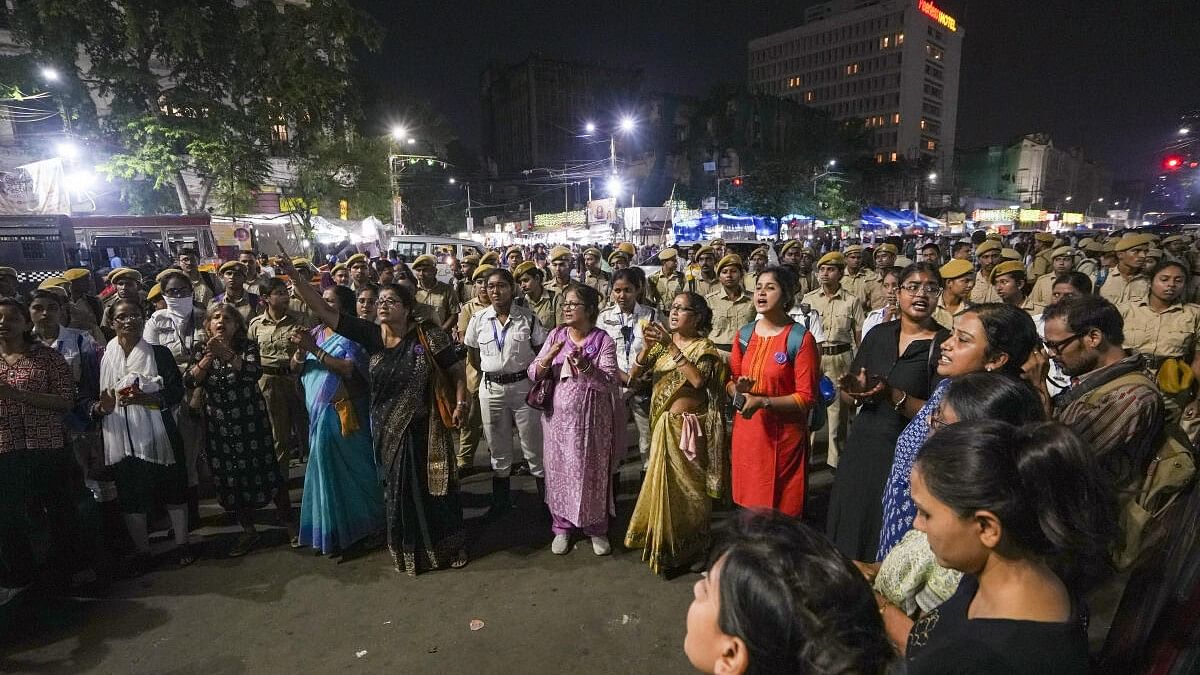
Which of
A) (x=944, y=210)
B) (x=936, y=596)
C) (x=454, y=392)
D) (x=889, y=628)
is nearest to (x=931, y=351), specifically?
(x=936, y=596)

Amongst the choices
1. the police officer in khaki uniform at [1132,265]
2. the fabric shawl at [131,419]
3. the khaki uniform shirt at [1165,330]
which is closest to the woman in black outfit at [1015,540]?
the khaki uniform shirt at [1165,330]

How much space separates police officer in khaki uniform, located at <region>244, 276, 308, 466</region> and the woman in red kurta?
4.10 meters

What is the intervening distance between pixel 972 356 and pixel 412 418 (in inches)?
131

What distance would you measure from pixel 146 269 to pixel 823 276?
1471 centimetres

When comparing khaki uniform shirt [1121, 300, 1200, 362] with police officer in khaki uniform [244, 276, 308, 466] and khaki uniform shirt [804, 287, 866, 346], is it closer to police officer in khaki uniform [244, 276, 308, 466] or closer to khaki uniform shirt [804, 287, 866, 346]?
khaki uniform shirt [804, 287, 866, 346]

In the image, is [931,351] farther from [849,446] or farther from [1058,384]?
[1058,384]

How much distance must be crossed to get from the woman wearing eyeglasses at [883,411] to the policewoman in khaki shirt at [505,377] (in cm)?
268

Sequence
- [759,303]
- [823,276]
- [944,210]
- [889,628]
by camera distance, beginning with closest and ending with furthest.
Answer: [889,628] → [759,303] → [823,276] → [944,210]

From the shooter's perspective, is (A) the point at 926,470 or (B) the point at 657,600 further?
(B) the point at 657,600

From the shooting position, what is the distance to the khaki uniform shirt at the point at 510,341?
505cm

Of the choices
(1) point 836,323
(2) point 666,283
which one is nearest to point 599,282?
(2) point 666,283

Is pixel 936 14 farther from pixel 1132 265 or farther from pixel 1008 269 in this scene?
pixel 1008 269

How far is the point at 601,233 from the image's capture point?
29062 mm

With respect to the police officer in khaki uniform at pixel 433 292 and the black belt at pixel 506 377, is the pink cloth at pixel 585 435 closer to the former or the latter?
the black belt at pixel 506 377
